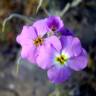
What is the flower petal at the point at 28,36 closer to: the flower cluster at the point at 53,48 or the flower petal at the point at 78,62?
the flower cluster at the point at 53,48

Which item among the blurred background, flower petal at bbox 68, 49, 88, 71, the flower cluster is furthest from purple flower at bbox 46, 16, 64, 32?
the blurred background

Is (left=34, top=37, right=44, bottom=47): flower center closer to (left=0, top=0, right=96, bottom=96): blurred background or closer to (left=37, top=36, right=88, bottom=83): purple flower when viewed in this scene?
(left=37, top=36, right=88, bottom=83): purple flower

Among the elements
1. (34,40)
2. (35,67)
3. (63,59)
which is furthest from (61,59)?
(35,67)

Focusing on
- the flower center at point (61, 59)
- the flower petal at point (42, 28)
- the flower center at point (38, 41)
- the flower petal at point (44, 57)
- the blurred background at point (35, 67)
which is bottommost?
the blurred background at point (35, 67)

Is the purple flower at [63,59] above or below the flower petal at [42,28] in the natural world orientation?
below

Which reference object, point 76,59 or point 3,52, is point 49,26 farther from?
point 3,52

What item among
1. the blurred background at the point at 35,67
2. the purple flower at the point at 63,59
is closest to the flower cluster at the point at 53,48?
the purple flower at the point at 63,59
